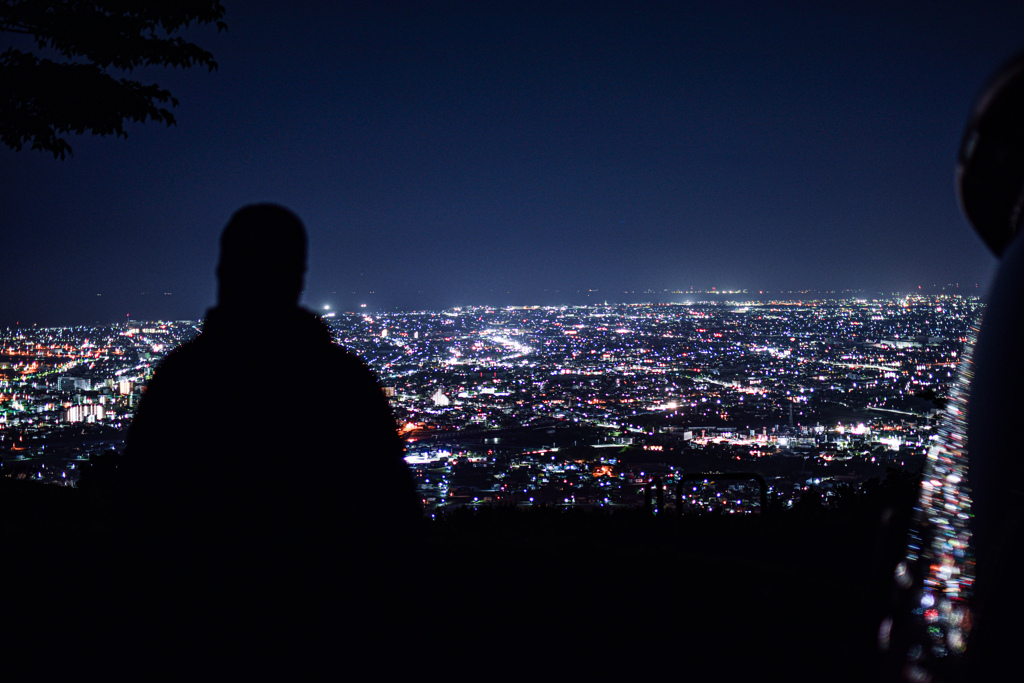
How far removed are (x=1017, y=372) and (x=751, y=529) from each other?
17.2 ft

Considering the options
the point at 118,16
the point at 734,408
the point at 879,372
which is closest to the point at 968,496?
the point at 118,16

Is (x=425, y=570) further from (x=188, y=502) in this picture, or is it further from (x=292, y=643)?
(x=188, y=502)

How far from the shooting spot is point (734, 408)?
2667 cm

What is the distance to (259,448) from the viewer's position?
1.65m

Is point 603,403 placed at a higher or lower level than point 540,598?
lower

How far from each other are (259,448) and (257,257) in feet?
1.72

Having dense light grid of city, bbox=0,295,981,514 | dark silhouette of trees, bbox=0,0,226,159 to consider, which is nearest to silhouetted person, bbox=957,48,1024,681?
dense light grid of city, bbox=0,295,981,514

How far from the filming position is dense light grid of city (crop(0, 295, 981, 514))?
13.4 metres

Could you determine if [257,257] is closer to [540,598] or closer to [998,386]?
[998,386]

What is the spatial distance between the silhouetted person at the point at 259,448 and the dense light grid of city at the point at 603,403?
0.39ft

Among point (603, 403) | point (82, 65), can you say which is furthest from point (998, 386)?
point (603, 403)

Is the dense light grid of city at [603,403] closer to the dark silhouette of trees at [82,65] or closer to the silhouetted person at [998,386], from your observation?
the silhouetted person at [998,386]

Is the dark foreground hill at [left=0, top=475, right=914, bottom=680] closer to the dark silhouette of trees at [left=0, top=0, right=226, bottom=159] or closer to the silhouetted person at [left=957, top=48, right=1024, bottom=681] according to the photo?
the silhouetted person at [left=957, top=48, right=1024, bottom=681]

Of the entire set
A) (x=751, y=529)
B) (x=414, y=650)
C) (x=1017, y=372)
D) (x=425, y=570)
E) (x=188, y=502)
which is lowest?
(x=751, y=529)
